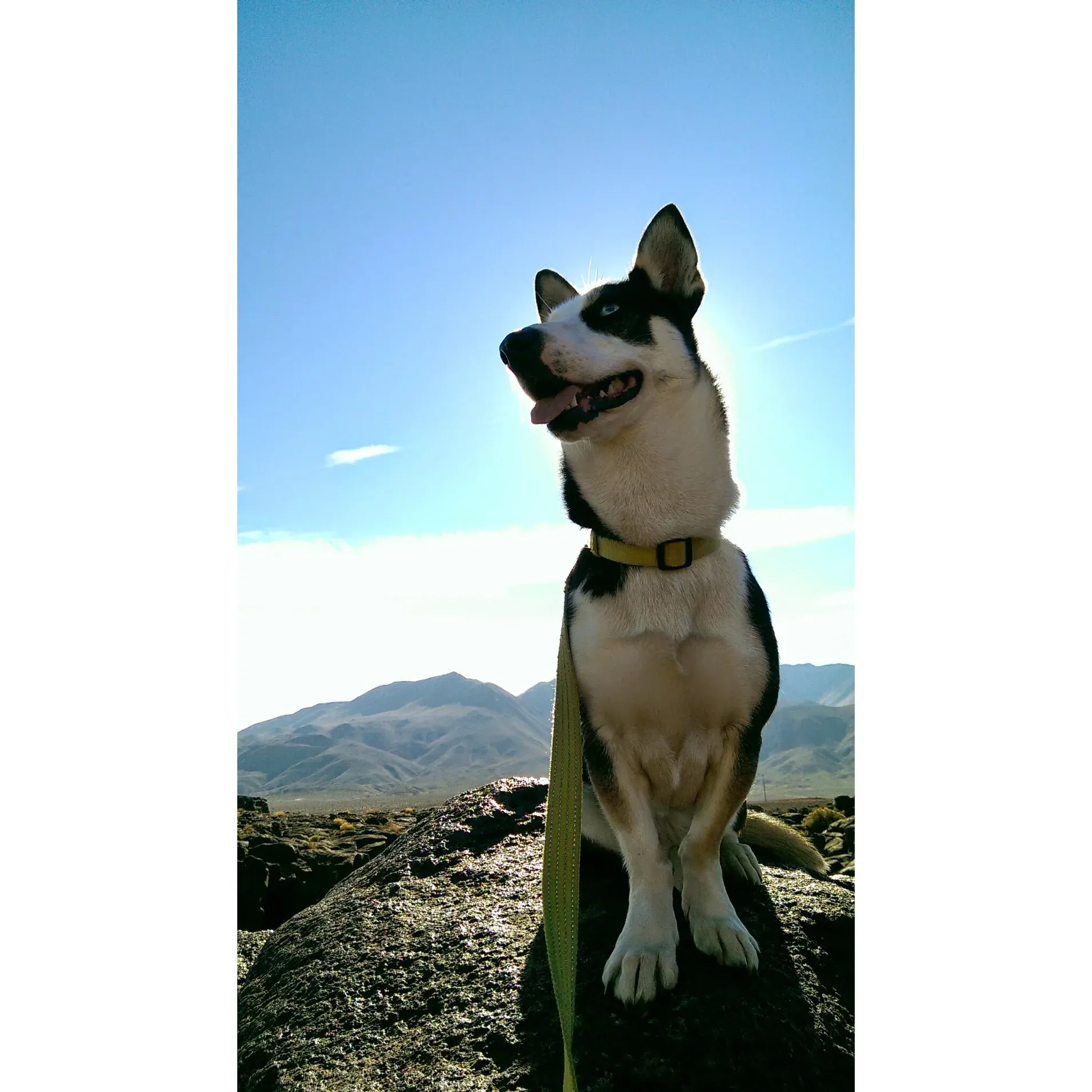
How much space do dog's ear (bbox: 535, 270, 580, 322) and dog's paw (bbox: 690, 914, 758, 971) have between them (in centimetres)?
233

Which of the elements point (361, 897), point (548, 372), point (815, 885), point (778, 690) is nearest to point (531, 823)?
point (361, 897)

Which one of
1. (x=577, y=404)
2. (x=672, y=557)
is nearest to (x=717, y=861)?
(x=672, y=557)

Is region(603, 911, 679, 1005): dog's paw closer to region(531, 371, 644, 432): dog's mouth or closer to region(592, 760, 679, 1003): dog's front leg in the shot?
region(592, 760, 679, 1003): dog's front leg

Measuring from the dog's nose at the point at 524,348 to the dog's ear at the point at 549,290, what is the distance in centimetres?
82

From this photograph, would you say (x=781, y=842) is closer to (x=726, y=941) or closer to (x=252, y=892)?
(x=726, y=941)

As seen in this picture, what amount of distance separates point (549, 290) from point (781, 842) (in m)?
2.69

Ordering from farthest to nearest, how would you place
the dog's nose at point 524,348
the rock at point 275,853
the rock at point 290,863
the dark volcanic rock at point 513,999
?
the rock at point 275,853
the rock at point 290,863
the dog's nose at point 524,348
the dark volcanic rock at point 513,999

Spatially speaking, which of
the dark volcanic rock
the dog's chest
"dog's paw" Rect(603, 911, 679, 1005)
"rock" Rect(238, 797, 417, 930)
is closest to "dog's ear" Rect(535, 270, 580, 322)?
the dog's chest

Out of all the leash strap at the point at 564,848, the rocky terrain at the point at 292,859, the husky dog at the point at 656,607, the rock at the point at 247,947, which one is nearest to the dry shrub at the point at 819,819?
the rocky terrain at the point at 292,859

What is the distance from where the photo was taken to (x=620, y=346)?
2518 mm

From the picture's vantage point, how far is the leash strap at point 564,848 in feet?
6.11

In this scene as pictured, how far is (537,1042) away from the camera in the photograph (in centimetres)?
193

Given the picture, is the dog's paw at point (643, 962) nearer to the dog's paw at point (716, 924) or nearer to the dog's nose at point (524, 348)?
the dog's paw at point (716, 924)
